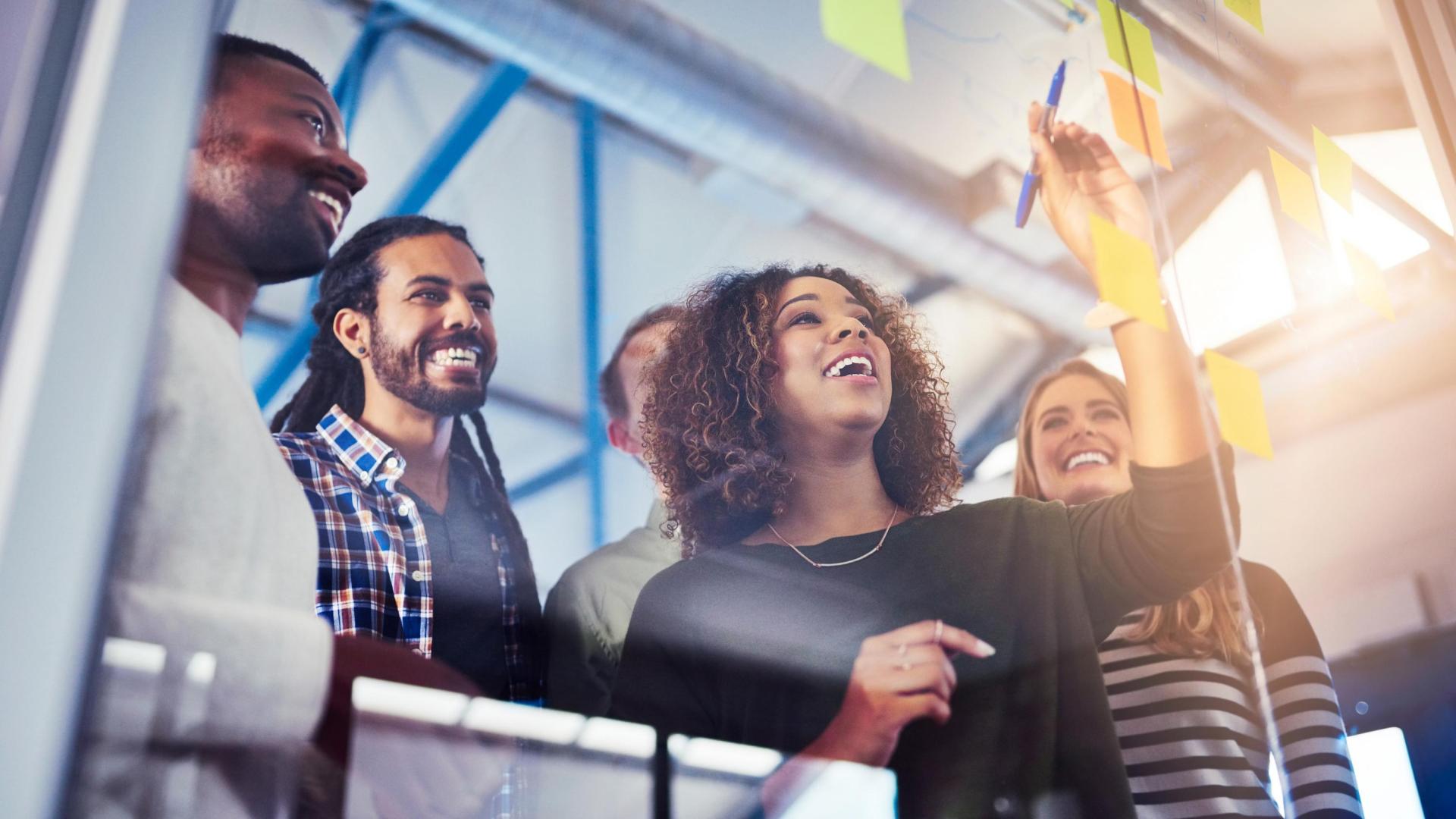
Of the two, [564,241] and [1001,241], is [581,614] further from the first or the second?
[1001,241]

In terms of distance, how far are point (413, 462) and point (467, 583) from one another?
0.13 metres

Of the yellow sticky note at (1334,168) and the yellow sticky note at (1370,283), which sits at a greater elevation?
the yellow sticky note at (1334,168)

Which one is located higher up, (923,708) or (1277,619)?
(1277,619)

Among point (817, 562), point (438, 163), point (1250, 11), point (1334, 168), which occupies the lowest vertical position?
point (817, 562)

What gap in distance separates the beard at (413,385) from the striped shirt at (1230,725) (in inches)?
31.4

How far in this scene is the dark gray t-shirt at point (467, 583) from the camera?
3.27ft

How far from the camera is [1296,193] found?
1935mm

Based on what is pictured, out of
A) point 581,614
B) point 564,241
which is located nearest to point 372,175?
point 564,241

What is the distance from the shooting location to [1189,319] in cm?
163

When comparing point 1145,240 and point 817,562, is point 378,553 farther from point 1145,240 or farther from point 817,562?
point 1145,240

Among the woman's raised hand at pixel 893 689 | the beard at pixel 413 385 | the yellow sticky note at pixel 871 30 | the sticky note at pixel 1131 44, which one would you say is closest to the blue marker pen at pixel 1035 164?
the sticky note at pixel 1131 44

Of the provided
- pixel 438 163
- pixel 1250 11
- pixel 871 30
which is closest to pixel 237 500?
pixel 438 163

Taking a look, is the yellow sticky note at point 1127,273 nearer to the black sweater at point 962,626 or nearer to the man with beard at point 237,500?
the black sweater at point 962,626

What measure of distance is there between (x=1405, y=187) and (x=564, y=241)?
1.59 metres
